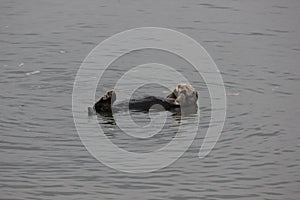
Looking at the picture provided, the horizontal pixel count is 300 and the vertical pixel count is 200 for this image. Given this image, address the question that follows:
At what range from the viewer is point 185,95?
33.1 feet

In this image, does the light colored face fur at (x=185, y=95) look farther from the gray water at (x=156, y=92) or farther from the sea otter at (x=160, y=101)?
the gray water at (x=156, y=92)

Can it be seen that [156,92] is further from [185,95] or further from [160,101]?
[160,101]

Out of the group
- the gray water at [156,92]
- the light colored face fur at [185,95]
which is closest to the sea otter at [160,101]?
the light colored face fur at [185,95]

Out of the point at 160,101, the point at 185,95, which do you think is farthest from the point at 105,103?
the point at 185,95

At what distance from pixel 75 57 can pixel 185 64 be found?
1.67 metres

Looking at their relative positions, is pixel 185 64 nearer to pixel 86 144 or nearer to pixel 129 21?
pixel 129 21

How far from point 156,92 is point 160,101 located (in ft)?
3.13

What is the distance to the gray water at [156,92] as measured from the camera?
24.2 feet

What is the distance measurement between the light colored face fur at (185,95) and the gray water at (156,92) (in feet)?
0.52

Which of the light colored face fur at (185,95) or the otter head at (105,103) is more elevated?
the light colored face fur at (185,95)

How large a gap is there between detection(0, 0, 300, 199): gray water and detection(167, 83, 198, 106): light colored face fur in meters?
0.16

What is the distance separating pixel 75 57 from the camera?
40.8 feet

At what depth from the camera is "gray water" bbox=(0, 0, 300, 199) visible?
7.37 m

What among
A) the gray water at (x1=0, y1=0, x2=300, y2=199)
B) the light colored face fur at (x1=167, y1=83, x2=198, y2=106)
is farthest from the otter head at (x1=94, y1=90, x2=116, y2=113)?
the light colored face fur at (x1=167, y1=83, x2=198, y2=106)
